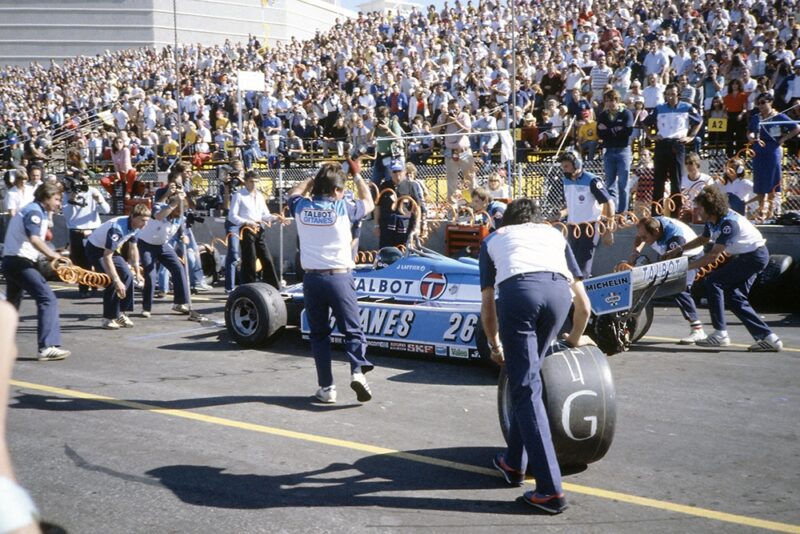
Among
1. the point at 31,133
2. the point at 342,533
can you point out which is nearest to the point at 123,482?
the point at 342,533

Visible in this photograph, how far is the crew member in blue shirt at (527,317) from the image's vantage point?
478 cm

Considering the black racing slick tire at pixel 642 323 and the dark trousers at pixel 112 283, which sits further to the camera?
the dark trousers at pixel 112 283

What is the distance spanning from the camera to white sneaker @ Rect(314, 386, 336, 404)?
23.2 feet

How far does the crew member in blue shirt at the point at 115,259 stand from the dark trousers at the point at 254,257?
2.17m

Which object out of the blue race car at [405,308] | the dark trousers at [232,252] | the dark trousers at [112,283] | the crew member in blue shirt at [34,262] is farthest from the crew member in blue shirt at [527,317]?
the dark trousers at [232,252]

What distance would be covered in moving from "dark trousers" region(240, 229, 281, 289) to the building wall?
37.0m

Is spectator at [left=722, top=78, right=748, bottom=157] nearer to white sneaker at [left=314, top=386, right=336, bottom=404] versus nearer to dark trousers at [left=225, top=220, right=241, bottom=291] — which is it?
dark trousers at [left=225, top=220, right=241, bottom=291]

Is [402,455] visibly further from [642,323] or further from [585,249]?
[585,249]

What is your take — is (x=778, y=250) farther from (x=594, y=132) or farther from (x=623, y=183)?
(x=594, y=132)

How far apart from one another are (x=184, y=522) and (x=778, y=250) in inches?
402

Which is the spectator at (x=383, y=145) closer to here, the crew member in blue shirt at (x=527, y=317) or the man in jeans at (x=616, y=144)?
the man in jeans at (x=616, y=144)

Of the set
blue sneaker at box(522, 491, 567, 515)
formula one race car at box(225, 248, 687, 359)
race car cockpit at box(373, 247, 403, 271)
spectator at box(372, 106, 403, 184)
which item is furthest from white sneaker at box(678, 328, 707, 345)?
spectator at box(372, 106, 403, 184)

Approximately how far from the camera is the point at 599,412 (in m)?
5.28

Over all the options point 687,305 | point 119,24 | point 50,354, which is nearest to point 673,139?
point 687,305
